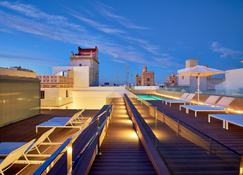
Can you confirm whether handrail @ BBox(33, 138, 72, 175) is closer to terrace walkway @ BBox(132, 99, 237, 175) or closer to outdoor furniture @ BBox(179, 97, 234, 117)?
terrace walkway @ BBox(132, 99, 237, 175)

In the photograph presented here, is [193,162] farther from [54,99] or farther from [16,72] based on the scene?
[54,99]

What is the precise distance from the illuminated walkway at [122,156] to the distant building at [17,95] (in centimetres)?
491

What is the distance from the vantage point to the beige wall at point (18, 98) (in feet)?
25.4

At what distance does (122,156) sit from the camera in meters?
3.90

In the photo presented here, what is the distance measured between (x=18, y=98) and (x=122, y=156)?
693cm

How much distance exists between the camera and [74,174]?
2.36 metres

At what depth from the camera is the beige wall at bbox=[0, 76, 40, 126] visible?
7.75 meters

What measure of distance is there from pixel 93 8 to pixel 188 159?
115 ft

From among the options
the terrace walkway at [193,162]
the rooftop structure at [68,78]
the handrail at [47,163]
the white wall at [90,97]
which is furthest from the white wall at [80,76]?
the handrail at [47,163]

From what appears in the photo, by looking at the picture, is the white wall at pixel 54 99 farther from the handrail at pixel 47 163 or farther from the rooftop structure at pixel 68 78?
the handrail at pixel 47 163

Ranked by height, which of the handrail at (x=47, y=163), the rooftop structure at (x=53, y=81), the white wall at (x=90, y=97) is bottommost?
the white wall at (x=90, y=97)

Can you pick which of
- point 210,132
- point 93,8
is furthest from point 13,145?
point 93,8

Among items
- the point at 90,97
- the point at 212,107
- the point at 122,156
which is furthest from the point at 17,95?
the point at 90,97

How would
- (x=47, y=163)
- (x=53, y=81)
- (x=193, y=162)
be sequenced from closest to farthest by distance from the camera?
(x=47, y=163) < (x=193, y=162) < (x=53, y=81)
